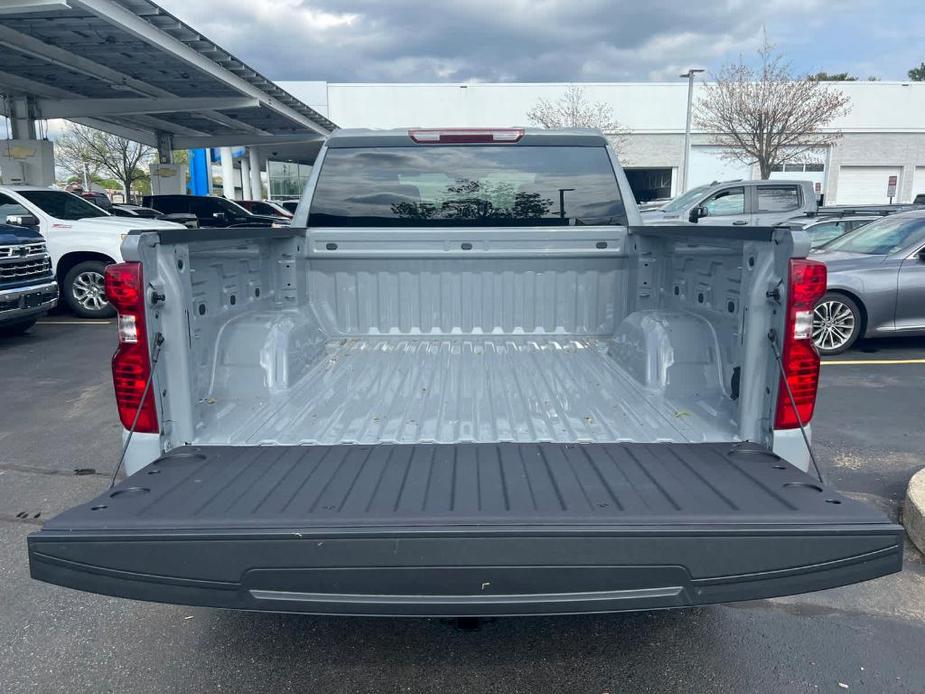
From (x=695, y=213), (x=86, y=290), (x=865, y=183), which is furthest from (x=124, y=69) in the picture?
(x=865, y=183)

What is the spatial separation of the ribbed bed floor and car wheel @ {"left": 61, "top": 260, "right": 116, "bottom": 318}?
826 centimetres

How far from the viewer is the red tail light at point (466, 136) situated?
13.6 feet

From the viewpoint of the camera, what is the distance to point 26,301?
28.5 ft

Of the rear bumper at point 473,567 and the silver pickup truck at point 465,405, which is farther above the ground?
the silver pickup truck at point 465,405

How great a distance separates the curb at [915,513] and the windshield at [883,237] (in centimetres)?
510

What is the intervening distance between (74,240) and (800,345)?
35.5 feet

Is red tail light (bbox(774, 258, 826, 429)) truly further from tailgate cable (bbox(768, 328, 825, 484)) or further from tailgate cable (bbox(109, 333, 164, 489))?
tailgate cable (bbox(109, 333, 164, 489))

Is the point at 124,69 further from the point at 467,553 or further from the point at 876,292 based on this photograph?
the point at 467,553

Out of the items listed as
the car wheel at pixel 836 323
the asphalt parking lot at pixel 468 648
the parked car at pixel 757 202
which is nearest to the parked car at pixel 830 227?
the parked car at pixel 757 202

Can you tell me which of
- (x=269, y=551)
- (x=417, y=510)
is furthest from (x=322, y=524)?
(x=417, y=510)

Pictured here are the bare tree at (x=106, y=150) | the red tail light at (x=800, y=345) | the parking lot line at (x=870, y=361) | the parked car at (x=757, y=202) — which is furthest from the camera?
the bare tree at (x=106, y=150)

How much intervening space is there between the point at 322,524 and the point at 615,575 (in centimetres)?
85

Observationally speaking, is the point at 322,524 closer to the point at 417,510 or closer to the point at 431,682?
the point at 417,510

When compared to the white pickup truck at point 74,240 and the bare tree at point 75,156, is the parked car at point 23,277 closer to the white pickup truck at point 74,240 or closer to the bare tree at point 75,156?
the white pickup truck at point 74,240
